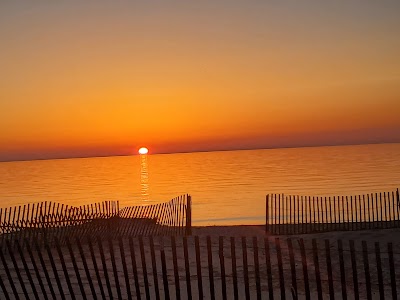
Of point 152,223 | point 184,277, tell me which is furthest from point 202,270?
point 152,223

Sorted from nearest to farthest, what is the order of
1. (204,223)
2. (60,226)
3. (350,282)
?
(350,282) < (60,226) < (204,223)

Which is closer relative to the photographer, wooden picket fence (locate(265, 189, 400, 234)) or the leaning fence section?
the leaning fence section

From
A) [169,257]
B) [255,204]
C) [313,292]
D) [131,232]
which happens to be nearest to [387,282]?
[313,292]

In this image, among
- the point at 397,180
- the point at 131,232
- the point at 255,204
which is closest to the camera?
the point at 131,232

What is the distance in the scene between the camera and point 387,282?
1434 centimetres

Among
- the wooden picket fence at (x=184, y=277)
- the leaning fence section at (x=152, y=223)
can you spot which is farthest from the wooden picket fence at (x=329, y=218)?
the wooden picket fence at (x=184, y=277)

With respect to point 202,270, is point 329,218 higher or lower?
lower

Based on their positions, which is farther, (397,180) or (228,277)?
(397,180)

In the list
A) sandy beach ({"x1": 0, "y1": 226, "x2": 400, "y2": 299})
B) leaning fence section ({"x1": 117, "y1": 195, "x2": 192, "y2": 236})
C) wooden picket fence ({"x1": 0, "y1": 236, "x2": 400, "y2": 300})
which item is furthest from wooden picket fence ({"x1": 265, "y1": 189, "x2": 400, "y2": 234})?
wooden picket fence ({"x1": 0, "y1": 236, "x2": 400, "y2": 300})

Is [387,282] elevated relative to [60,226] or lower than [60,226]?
lower

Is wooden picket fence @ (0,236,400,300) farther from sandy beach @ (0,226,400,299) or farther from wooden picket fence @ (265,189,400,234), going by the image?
wooden picket fence @ (265,189,400,234)

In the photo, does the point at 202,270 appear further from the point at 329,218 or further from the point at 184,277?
the point at 329,218

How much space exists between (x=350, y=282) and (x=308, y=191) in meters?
53.2

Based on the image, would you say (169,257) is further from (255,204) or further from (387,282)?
(255,204)
